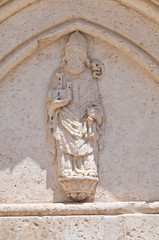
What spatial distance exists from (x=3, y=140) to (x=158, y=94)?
4.33 ft

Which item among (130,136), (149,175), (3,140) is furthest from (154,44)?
(3,140)

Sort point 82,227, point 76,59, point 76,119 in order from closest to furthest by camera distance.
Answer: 1. point 82,227
2. point 76,119
3. point 76,59

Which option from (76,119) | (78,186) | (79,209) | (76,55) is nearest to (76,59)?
(76,55)

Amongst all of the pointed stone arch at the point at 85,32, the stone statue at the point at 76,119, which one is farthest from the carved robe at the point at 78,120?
the pointed stone arch at the point at 85,32

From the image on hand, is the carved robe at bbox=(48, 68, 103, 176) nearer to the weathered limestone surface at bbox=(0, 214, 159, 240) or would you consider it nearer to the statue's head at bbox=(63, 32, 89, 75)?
the statue's head at bbox=(63, 32, 89, 75)

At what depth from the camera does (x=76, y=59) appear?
187 inches

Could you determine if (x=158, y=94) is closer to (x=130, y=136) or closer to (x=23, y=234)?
(x=130, y=136)

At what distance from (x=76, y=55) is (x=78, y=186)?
1.09 meters

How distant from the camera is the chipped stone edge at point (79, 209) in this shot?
441cm

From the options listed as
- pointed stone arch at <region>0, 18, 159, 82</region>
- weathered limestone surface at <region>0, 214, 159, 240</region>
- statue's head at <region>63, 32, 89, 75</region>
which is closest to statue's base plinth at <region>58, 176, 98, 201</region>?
weathered limestone surface at <region>0, 214, 159, 240</region>

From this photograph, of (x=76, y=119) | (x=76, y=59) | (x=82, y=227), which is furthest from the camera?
→ (x=76, y=59)

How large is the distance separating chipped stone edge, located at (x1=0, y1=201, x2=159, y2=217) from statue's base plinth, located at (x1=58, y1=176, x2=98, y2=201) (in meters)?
0.08

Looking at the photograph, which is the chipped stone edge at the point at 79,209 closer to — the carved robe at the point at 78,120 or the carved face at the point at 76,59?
the carved robe at the point at 78,120

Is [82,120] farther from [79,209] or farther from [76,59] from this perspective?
[79,209]
